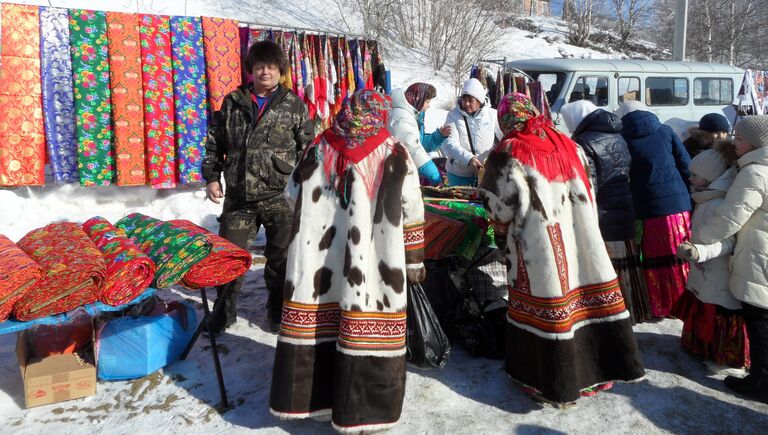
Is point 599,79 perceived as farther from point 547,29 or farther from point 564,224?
point 547,29

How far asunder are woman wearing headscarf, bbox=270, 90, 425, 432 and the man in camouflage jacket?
0.94 m

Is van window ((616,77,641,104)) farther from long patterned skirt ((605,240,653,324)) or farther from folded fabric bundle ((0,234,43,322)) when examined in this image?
folded fabric bundle ((0,234,43,322))

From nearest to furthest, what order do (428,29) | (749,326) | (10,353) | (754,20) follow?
(749,326), (10,353), (428,29), (754,20)

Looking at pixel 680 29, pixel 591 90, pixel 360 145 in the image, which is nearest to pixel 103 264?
pixel 360 145

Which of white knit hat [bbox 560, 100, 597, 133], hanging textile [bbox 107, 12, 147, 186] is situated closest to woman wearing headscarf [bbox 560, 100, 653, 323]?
white knit hat [bbox 560, 100, 597, 133]

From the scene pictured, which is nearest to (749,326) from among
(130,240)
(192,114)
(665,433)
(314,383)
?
(665,433)

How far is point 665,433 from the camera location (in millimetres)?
2543

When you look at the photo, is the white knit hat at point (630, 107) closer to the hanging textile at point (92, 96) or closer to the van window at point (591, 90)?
the hanging textile at point (92, 96)

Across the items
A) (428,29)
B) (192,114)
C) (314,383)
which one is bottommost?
(314,383)

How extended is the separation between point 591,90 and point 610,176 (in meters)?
7.31

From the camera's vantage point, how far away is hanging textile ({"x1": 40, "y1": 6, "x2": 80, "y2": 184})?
15.8 feet

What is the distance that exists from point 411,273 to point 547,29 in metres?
28.4

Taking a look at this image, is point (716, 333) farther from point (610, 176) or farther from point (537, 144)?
point (537, 144)

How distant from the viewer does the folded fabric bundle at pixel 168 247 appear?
250 cm
